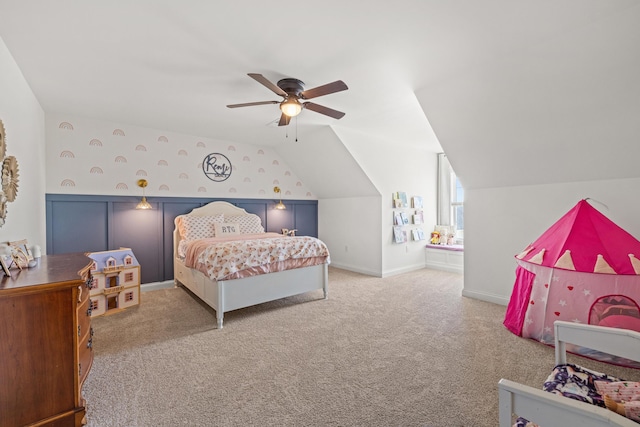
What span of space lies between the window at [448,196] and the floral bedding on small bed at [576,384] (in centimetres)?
505

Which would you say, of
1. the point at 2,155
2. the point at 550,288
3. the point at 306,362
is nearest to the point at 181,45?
the point at 2,155

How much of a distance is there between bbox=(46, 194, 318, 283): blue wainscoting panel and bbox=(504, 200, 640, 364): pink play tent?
4.71 meters

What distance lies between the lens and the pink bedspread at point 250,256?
319 centimetres

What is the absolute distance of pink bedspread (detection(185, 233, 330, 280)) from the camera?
3.19 metres

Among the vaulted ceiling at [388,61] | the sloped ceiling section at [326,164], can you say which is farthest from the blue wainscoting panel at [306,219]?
the vaulted ceiling at [388,61]

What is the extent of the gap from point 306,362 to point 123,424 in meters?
1.29

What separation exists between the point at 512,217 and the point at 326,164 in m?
3.16

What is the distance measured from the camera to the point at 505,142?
324 cm

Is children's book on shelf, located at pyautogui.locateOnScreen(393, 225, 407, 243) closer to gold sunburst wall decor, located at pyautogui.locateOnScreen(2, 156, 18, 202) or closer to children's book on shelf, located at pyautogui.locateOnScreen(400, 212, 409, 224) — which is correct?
children's book on shelf, located at pyautogui.locateOnScreen(400, 212, 409, 224)

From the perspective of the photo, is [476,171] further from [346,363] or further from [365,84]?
[346,363]

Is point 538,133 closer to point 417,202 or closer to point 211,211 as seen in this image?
point 417,202

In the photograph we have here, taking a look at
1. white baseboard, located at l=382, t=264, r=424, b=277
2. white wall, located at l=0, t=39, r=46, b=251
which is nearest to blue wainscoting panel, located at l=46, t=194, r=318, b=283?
white wall, located at l=0, t=39, r=46, b=251

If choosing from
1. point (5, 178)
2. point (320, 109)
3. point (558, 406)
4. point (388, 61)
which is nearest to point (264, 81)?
point (320, 109)

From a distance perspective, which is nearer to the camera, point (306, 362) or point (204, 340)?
point (306, 362)
